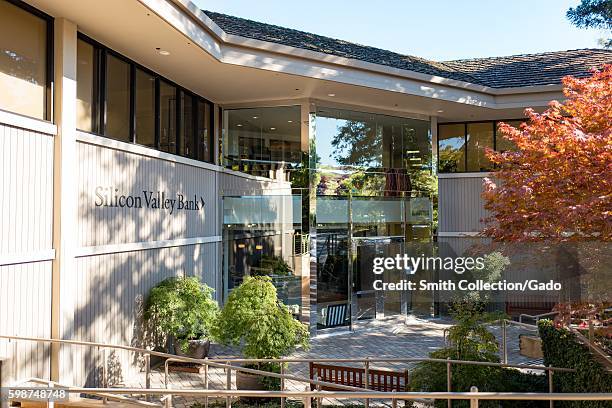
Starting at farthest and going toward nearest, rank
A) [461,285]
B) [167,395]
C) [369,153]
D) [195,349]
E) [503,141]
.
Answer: [503,141] → [461,285] → [369,153] → [195,349] → [167,395]

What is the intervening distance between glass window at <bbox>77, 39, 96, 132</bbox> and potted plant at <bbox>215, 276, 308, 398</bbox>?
3.98 meters

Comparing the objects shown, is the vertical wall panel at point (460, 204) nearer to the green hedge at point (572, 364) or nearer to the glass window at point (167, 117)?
the green hedge at point (572, 364)

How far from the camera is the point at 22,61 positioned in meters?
7.74

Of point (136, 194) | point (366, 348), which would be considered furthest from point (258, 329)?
point (366, 348)

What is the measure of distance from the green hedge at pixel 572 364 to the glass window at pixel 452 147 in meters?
8.02

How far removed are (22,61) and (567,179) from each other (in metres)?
7.81

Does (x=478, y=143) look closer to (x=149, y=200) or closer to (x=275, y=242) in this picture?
(x=275, y=242)

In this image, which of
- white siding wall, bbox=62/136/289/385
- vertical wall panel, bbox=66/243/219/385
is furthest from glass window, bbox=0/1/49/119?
vertical wall panel, bbox=66/243/219/385

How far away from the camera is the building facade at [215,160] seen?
8.05 metres

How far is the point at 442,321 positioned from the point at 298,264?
5.24 meters

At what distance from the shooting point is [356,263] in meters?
14.7

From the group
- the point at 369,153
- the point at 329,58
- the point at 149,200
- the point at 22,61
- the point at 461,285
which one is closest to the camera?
the point at 22,61

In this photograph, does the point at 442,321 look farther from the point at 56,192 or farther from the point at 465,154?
the point at 56,192

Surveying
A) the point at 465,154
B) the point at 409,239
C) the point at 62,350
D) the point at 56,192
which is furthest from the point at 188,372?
the point at 465,154
